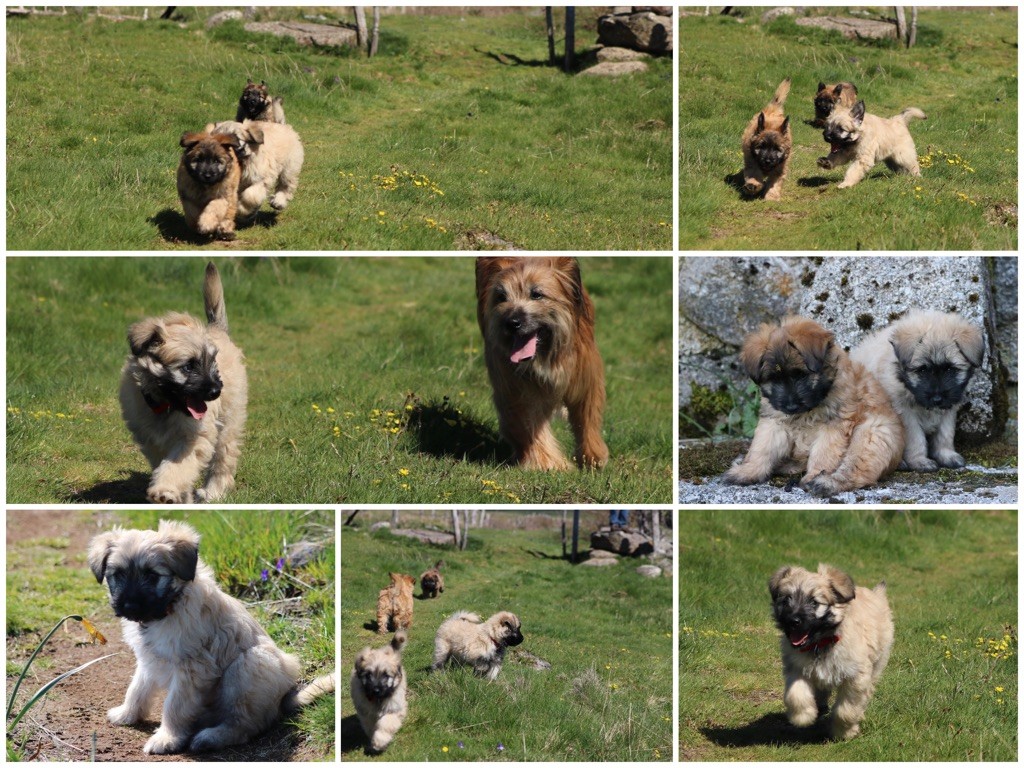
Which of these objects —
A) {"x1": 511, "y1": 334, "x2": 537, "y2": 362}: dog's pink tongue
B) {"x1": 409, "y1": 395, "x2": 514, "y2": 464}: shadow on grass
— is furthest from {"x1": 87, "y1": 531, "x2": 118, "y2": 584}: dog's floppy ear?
{"x1": 511, "y1": 334, "x2": 537, "y2": 362}: dog's pink tongue

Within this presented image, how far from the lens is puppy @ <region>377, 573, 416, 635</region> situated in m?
5.50

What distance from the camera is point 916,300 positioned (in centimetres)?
724

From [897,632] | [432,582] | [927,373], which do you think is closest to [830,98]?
[927,373]

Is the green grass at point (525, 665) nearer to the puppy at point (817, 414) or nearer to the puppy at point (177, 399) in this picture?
the puppy at point (177, 399)

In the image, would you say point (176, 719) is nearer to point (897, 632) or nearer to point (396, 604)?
point (396, 604)

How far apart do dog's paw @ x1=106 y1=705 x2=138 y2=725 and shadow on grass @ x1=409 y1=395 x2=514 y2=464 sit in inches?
96.8

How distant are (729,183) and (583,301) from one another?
2593 millimetres

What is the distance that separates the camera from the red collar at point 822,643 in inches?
213

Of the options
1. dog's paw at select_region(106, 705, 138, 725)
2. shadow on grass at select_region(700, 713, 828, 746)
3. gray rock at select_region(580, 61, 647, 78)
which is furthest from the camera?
gray rock at select_region(580, 61, 647, 78)

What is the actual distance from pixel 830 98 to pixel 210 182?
5610 millimetres

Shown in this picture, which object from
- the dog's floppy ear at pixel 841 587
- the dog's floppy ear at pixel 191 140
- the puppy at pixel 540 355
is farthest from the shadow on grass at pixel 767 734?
the dog's floppy ear at pixel 191 140

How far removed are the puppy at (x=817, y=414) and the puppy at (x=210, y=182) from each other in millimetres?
4081

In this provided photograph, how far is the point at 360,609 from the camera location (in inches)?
219

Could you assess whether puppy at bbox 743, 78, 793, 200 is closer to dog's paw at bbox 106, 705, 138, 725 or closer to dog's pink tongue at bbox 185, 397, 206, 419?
dog's pink tongue at bbox 185, 397, 206, 419
